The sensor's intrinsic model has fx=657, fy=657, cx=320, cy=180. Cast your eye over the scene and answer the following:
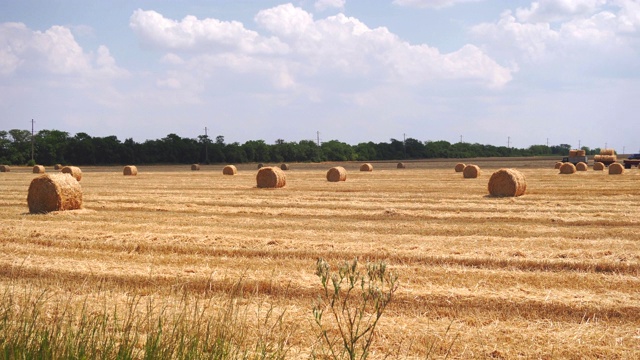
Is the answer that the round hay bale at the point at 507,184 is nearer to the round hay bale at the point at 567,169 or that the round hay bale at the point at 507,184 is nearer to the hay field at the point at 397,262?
the hay field at the point at 397,262

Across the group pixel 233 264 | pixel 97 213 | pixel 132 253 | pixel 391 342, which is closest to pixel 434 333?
pixel 391 342

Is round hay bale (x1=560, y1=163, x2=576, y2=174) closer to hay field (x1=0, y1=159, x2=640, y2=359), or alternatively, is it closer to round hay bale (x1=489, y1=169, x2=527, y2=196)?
round hay bale (x1=489, y1=169, x2=527, y2=196)

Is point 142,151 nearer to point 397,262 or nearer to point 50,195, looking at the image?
point 50,195

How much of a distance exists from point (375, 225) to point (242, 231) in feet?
10.5

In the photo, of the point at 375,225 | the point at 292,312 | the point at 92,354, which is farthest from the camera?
the point at 375,225

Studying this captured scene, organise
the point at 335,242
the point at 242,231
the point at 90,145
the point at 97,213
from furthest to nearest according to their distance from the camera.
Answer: the point at 90,145
the point at 97,213
the point at 242,231
the point at 335,242

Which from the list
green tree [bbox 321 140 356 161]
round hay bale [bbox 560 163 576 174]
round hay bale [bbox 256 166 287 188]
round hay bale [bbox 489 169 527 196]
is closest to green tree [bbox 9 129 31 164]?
green tree [bbox 321 140 356 161]

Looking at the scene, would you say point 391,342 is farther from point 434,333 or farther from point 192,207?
point 192,207

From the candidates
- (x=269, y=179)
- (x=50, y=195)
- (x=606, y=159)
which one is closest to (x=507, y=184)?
(x=269, y=179)

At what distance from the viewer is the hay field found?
7.29 m

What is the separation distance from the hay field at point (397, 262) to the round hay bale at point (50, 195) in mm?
510

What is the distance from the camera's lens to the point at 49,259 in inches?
441

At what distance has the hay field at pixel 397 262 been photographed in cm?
729

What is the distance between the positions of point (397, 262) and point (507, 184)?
13.5 m
